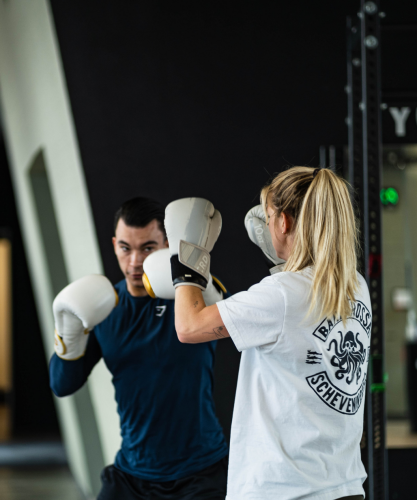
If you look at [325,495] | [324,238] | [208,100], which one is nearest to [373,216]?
[324,238]

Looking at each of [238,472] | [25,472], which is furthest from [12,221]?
[238,472]

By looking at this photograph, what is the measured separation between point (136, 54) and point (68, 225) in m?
0.95

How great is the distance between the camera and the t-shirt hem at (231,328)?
47.4 inches

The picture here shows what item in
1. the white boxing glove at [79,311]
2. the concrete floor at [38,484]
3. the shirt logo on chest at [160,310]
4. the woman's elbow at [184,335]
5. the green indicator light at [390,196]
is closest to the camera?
the woman's elbow at [184,335]

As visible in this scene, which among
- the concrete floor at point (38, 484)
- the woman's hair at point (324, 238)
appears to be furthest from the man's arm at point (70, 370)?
the concrete floor at point (38, 484)

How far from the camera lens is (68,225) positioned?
298cm

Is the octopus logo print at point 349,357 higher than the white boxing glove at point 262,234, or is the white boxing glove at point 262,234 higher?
the white boxing glove at point 262,234

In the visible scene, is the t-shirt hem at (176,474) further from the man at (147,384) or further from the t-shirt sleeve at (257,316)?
the t-shirt sleeve at (257,316)

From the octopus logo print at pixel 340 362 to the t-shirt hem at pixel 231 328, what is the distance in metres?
0.14

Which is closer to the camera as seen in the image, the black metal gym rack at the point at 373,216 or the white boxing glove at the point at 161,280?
the white boxing glove at the point at 161,280

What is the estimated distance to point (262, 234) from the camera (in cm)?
155

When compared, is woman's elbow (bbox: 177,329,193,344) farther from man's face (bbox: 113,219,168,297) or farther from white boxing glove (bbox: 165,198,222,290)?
man's face (bbox: 113,219,168,297)

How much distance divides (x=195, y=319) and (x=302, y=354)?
25 cm

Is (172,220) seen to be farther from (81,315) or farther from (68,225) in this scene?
(68,225)
